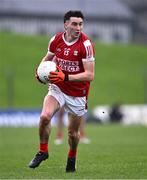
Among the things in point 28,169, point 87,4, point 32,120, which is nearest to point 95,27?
point 87,4

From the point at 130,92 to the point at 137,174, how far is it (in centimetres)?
4793

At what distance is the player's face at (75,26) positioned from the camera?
44.6 ft

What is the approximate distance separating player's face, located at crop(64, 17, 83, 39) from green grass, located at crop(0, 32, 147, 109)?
3706 cm

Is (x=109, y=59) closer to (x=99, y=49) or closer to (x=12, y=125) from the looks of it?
(x=99, y=49)

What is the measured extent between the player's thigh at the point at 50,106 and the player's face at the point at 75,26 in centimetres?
105

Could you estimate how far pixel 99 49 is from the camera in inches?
2936

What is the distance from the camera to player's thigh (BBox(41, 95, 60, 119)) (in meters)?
13.7

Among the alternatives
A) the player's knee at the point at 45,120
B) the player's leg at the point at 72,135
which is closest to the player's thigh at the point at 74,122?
the player's leg at the point at 72,135

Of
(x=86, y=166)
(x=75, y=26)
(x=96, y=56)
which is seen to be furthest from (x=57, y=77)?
(x=96, y=56)

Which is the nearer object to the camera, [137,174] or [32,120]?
[137,174]

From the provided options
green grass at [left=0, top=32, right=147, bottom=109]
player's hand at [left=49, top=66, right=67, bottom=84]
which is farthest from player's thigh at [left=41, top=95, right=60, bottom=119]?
green grass at [left=0, top=32, right=147, bottom=109]

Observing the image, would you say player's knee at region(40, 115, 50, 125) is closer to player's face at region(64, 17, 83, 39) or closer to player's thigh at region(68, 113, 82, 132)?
player's thigh at region(68, 113, 82, 132)

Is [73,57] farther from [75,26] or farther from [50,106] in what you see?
[50,106]

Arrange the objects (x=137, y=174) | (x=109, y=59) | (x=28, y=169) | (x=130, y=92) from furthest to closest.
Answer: (x=109, y=59) → (x=130, y=92) → (x=28, y=169) → (x=137, y=174)
